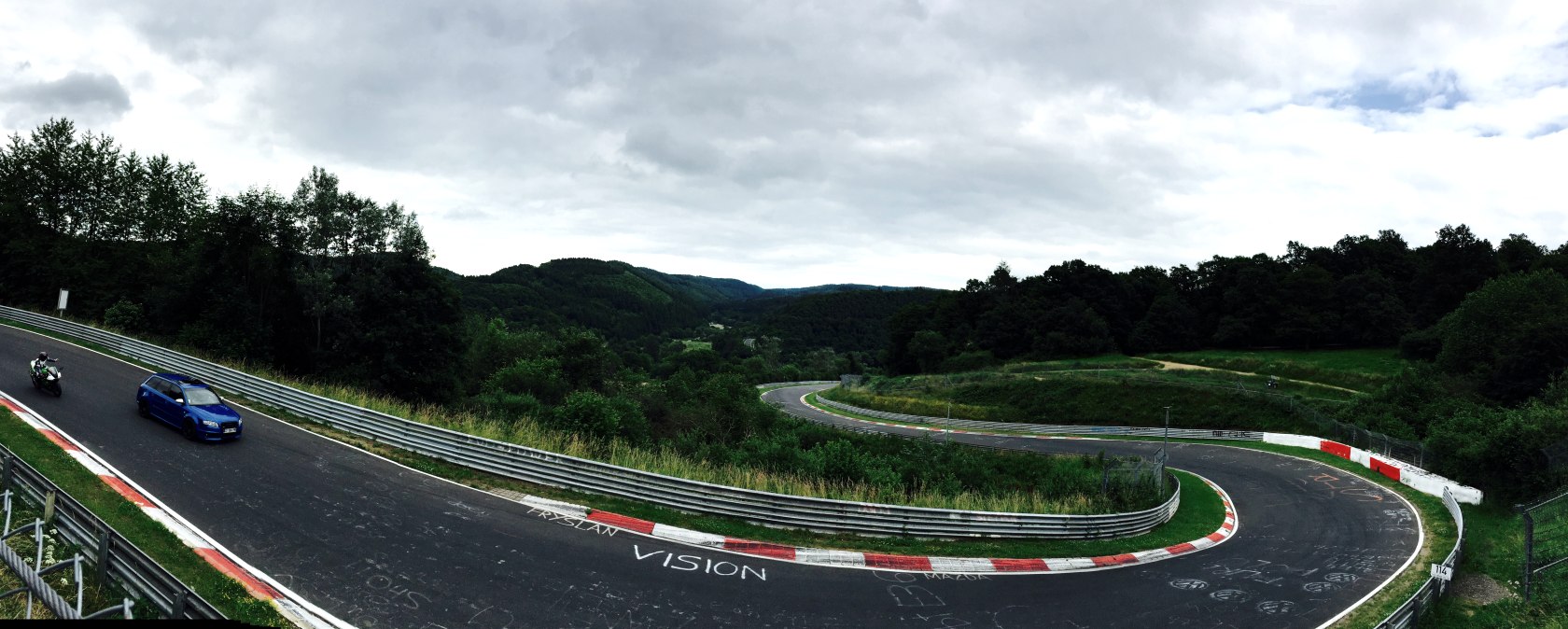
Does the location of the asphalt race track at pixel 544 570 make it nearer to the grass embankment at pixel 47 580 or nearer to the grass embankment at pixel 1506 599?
the grass embankment at pixel 1506 599

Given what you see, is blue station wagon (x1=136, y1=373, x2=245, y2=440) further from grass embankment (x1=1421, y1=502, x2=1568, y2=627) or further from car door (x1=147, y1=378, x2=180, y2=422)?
grass embankment (x1=1421, y1=502, x2=1568, y2=627)

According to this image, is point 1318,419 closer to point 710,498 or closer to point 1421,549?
point 1421,549

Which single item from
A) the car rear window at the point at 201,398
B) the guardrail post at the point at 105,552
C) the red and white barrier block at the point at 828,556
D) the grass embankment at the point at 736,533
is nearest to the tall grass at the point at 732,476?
the grass embankment at the point at 736,533

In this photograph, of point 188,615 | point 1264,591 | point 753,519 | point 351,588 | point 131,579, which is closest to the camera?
point 188,615

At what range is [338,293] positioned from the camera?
38875 millimetres

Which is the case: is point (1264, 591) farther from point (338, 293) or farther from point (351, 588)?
point (338, 293)

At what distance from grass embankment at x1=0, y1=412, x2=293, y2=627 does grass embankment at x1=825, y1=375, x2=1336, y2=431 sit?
5828cm

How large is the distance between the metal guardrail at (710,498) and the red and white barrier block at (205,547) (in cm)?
611

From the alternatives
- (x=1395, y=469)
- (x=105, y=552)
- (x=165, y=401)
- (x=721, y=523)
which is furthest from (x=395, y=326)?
(x=1395, y=469)

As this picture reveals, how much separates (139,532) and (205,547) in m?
1.34

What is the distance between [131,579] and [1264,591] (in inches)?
829

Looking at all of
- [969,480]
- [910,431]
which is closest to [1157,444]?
[910,431]

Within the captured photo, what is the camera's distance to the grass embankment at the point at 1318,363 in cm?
6606

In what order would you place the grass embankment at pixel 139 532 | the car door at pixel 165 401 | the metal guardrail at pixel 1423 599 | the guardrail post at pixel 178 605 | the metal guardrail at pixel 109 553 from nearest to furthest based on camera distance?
the guardrail post at pixel 178 605 → the metal guardrail at pixel 109 553 → the grass embankment at pixel 139 532 → the metal guardrail at pixel 1423 599 → the car door at pixel 165 401
